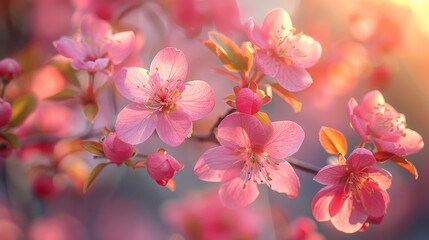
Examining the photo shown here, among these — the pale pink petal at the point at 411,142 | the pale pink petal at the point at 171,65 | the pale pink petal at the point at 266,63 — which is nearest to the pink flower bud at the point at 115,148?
the pale pink petal at the point at 171,65

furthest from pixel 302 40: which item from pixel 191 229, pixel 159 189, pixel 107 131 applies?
pixel 159 189

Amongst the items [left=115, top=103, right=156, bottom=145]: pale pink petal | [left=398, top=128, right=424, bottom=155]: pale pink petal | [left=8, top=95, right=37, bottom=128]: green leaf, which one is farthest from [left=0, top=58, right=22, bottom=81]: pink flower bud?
[left=398, top=128, right=424, bottom=155]: pale pink petal

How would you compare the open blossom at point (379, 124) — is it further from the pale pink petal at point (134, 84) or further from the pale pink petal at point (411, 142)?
the pale pink petal at point (134, 84)

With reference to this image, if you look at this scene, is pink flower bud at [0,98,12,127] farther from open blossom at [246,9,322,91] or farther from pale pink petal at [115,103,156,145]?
open blossom at [246,9,322,91]

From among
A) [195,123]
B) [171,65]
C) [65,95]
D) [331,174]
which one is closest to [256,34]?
[171,65]

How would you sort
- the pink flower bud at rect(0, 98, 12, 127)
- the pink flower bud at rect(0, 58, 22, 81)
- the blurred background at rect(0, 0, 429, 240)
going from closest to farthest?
the pink flower bud at rect(0, 98, 12, 127) < the pink flower bud at rect(0, 58, 22, 81) < the blurred background at rect(0, 0, 429, 240)
